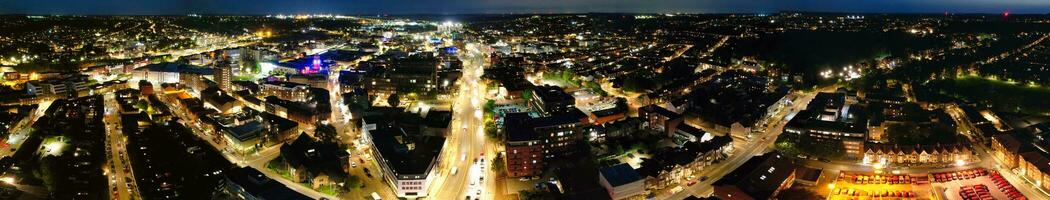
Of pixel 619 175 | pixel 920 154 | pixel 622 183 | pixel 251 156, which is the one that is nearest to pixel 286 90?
pixel 251 156

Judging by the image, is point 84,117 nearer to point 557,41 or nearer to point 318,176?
point 318,176

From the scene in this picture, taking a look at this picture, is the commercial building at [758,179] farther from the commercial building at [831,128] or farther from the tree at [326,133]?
the tree at [326,133]

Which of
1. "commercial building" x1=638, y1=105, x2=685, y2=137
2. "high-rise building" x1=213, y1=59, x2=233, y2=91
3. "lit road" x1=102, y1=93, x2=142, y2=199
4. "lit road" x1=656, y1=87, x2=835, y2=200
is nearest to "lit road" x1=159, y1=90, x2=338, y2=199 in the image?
"lit road" x1=102, y1=93, x2=142, y2=199

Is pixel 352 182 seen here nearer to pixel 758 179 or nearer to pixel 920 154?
pixel 758 179

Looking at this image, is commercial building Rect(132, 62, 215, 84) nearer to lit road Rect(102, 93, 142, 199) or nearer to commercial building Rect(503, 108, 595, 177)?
lit road Rect(102, 93, 142, 199)

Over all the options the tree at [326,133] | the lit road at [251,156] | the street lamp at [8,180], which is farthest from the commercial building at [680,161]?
the street lamp at [8,180]

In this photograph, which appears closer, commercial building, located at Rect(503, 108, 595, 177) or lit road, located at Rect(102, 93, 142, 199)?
lit road, located at Rect(102, 93, 142, 199)
